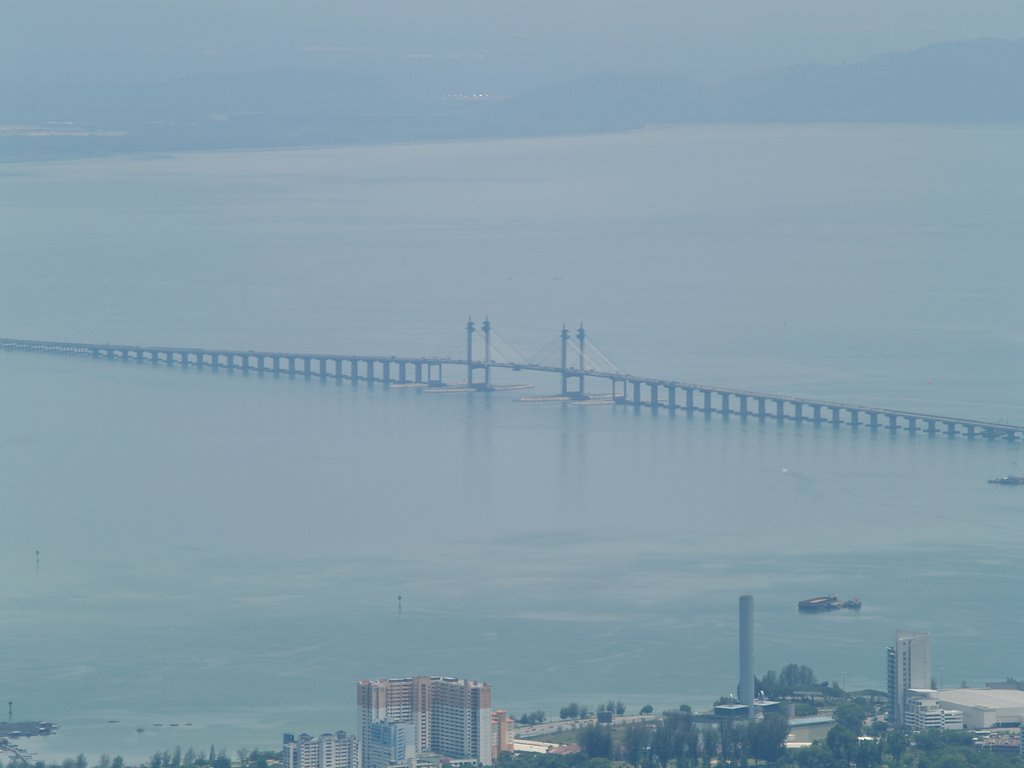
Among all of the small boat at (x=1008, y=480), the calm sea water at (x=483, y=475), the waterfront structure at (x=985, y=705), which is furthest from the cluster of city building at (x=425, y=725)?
the small boat at (x=1008, y=480)

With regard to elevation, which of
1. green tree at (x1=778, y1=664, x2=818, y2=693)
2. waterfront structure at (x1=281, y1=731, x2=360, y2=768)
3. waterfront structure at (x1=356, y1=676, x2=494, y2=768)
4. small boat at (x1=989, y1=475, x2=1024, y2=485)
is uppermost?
small boat at (x1=989, y1=475, x2=1024, y2=485)

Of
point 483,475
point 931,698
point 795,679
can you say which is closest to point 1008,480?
point 483,475

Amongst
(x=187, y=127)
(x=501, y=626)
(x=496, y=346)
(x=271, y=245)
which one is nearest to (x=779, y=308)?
(x=496, y=346)

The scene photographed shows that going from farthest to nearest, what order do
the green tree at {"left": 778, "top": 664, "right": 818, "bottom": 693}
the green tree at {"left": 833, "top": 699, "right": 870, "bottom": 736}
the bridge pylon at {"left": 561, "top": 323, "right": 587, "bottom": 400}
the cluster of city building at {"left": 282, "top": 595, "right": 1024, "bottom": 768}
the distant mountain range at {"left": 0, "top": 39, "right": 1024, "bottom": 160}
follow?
the distant mountain range at {"left": 0, "top": 39, "right": 1024, "bottom": 160} < the bridge pylon at {"left": 561, "top": 323, "right": 587, "bottom": 400} < the green tree at {"left": 778, "top": 664, "right": 818, "bottom": 693} < the green tree at {"left": 833, "top": 699, "right": 870, "bottom": 736} < the cluster of city building at {"left": 282, "top": 595, "right": 1024, "bottom": 768}

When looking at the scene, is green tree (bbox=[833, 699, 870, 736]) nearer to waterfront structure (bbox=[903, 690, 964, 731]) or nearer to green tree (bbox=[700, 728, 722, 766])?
waterfront structure (bbox=[903, 690, 964, 731])

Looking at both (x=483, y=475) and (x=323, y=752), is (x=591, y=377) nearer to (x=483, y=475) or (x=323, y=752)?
(x=483, y=475)

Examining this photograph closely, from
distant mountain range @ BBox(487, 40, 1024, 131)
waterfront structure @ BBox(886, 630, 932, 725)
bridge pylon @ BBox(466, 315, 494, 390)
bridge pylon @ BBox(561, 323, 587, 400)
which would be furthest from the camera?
distant mountain range @ BBox(487, 40, 1024, 131)

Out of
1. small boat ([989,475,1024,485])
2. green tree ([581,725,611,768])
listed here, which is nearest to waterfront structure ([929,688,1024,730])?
green tree ([581,725,611,768])
